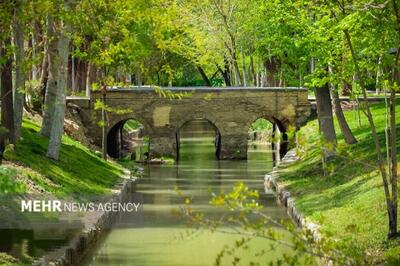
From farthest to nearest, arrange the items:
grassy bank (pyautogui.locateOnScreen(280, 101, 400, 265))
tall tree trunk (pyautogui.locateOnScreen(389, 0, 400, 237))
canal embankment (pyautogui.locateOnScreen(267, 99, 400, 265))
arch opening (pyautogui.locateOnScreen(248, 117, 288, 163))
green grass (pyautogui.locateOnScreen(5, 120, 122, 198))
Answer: arch opening (pyautogui.locateOnScreen(248, 117, 288, 163)) → green grass (pyautogui.locateOnScreen(5, 120, 122, 198)) → tall tree trunk (pyautogui.locateOnScreen(389, 0, 400, 237)) → grassy bank (pyautogui.locateOnScreen(280, 101, 400, 265)) → canal embankment (pyautogui.locateOnScreen(267, 99, 400, 265))

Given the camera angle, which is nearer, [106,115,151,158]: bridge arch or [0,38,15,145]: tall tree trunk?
[0,38,15,145]: tall tree trunk

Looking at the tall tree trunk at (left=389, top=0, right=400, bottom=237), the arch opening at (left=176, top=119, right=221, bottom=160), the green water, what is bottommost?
the arch opening at (left=176, top=119, right=221, bottom=160)

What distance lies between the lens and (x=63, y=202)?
24172 millimetres

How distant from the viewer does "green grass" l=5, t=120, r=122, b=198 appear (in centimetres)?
2581

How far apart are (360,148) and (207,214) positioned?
19.6 ft

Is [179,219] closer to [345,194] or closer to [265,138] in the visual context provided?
[345,194]

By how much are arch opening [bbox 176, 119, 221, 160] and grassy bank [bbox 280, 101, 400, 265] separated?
17533 mm

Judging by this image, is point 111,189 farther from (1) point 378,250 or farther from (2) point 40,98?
(1) point 378,250

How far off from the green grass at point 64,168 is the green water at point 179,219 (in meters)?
1.69

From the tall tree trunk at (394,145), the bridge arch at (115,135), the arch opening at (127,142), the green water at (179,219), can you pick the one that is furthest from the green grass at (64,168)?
the arch opening at (127,142)

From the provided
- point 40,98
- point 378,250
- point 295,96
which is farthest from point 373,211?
point 295,96

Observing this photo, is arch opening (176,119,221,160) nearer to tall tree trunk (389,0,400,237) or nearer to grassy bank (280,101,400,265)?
grassy bank (280,101,400,265)

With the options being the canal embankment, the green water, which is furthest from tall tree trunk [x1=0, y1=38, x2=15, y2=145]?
the canal embankment

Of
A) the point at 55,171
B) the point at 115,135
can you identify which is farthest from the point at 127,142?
the point at 55,171
